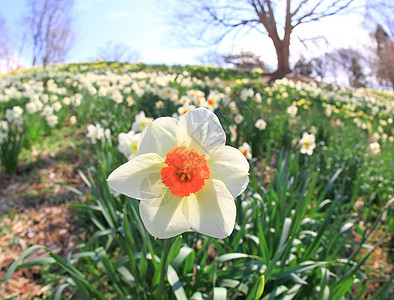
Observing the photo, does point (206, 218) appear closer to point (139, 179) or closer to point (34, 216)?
point (139, 179)

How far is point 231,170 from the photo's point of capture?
29.7 inches

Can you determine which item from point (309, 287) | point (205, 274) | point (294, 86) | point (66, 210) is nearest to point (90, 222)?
point (66, 210)

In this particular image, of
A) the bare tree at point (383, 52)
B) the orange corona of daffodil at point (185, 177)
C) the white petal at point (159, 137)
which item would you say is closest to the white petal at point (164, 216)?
the orange corona of daffodil at point (185, 177)

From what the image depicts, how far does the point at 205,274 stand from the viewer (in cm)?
142

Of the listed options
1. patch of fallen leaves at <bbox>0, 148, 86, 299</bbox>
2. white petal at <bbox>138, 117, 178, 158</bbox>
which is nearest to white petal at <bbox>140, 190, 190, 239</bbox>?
white petal at <bbox>138, 117, 178, 158</bbox>

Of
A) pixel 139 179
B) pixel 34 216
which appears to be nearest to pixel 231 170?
pixel 139 179

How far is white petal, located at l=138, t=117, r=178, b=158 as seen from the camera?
0.77m

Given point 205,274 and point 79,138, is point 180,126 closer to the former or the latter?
point 205,274

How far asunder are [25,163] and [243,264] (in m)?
3.37

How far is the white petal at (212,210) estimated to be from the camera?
72 centimetres

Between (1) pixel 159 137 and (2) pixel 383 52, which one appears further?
(2) pixel 383 52

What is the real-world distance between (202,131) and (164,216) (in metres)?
0.24

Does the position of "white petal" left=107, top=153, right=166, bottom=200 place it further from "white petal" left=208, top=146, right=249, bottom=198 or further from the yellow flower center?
"white petal" left=208, top=146, right=249, bottom=198

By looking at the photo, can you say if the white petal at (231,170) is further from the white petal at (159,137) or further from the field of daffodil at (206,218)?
the white petal at (159,137)
